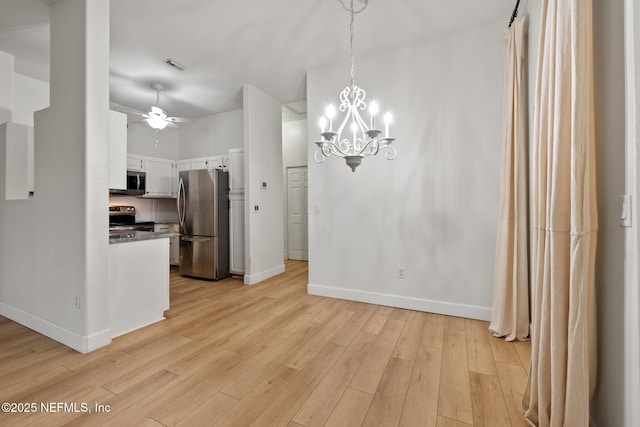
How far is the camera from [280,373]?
6.55 feet

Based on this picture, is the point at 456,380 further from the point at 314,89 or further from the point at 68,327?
the point at 314,89

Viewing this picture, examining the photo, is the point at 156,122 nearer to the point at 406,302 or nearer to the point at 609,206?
the point at 406,302

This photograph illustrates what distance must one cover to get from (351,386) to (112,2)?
151 inches

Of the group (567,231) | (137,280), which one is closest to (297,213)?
(137,280)

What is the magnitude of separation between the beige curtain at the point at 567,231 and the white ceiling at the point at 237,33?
1666 millimetres

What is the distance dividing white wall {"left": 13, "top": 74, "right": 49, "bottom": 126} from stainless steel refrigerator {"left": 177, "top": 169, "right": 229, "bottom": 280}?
2.04 m

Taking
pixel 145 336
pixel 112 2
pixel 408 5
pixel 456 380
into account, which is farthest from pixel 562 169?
pixel 112 2

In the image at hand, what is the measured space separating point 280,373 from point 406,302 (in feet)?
5.90

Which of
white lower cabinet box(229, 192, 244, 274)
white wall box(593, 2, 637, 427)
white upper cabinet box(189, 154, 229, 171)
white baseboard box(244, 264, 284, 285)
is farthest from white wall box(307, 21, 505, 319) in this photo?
white upper cabinet box(189, 154, 229, 171)

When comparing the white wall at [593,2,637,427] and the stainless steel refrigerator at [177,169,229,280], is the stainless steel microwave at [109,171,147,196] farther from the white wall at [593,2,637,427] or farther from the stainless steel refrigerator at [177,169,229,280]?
the white wall at [593,2,637,427]

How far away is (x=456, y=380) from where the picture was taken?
1.90m

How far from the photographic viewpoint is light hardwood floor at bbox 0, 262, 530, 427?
1.59 m

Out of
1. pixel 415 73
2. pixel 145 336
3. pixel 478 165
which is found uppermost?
pixel 415 73

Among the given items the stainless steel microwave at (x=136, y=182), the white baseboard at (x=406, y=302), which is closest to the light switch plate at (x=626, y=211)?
the white baseboard at (x=406, y=302)
